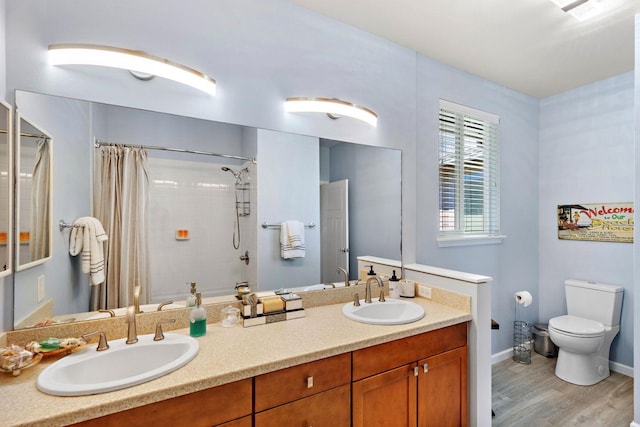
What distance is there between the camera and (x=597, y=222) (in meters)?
2.88

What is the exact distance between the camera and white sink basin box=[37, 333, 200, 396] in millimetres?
964

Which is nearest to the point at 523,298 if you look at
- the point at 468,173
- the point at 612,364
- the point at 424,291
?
the point at 612,364

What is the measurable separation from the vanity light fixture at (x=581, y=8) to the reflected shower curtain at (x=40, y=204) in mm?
2743

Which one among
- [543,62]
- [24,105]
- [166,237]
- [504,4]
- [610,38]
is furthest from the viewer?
[543,62]

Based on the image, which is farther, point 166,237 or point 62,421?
point 166,237

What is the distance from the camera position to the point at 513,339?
304 centimetres

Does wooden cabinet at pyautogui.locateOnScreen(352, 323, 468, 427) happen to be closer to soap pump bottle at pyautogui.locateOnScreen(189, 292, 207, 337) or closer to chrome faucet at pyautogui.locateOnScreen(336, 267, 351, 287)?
chrome faucet at pyautogui.locateOnScreen(336, 267, 351, 287)

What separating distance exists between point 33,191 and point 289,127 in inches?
49.0

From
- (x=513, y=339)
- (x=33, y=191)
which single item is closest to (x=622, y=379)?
(x=513, y=339)

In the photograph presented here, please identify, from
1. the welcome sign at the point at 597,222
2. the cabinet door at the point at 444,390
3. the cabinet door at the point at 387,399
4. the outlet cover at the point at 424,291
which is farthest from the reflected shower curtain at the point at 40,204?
the welcome sign at the point at 597,222

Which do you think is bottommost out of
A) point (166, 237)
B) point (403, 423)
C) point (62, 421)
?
point (403, 423)

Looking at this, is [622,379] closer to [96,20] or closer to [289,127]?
[289,127]

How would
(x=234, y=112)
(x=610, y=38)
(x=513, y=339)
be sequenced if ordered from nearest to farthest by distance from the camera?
(x=234, y=112) → (x=610, y=38) → (x=513, y=339)

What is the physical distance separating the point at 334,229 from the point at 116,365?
1.34 m
